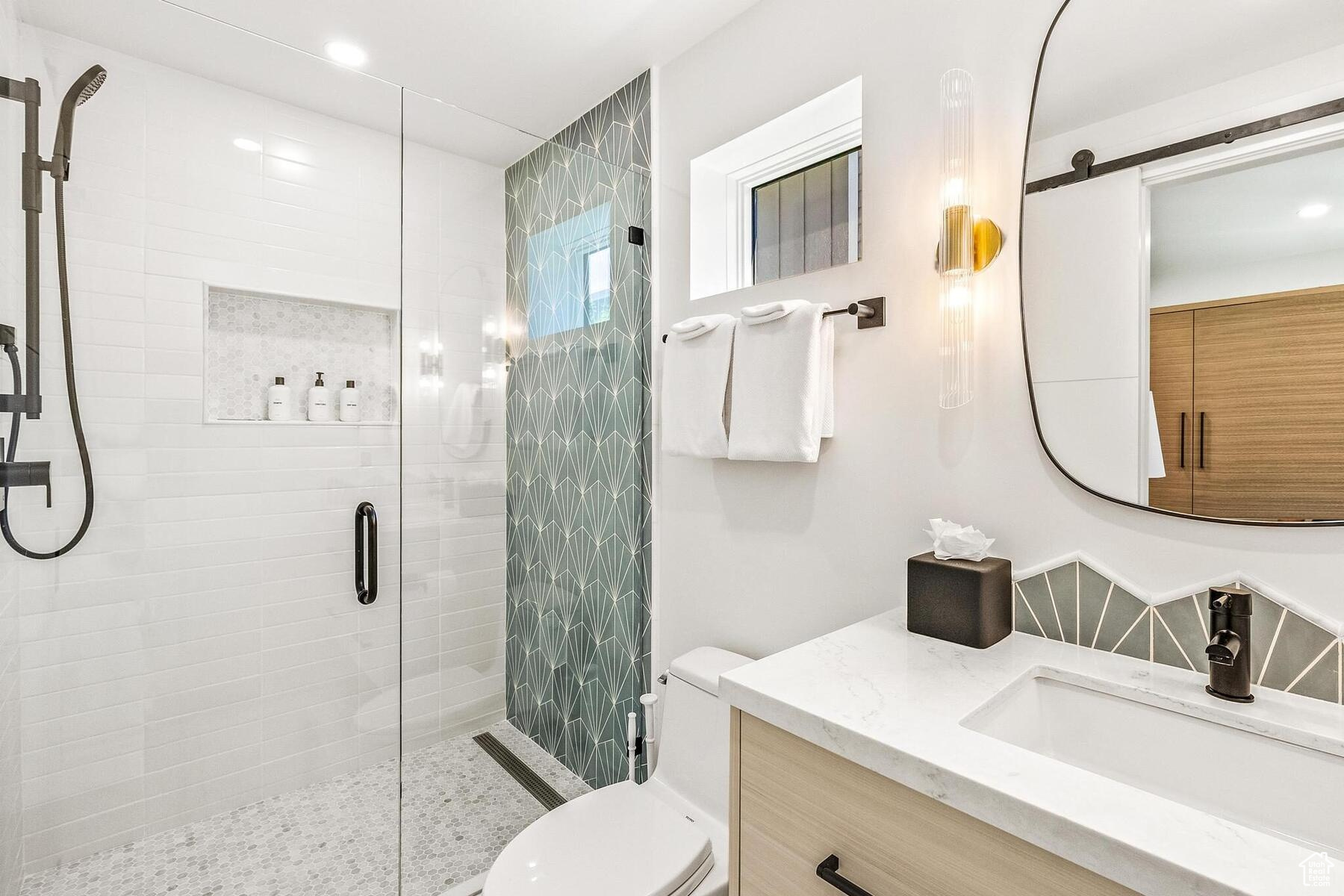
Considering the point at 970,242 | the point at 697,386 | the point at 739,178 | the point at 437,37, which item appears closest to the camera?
the point at 970,242

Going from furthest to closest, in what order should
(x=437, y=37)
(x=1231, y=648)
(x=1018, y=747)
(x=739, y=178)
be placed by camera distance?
(x=739, y=178), (x=437, y=37), (x=1231, y=648), (x=1018, y=747)

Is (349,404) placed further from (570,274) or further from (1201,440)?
(1201,440)

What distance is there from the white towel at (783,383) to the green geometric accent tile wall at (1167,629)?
0.49 meters

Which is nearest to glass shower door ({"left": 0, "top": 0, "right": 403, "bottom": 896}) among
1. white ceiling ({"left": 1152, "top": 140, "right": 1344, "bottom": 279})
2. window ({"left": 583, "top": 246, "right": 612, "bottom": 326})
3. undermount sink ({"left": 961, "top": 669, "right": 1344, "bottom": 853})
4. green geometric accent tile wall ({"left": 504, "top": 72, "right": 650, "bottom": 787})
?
green geometric accent tile wall ({"left": 504, "top": 72, "right": 650, "bottom": 787})

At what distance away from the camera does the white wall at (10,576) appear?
3.73ft

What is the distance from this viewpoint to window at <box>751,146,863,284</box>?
162 centimetres

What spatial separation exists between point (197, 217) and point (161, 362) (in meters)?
0.34

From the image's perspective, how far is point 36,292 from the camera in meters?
1.23

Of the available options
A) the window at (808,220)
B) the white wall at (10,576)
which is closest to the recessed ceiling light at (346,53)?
the white wall at (10,576)

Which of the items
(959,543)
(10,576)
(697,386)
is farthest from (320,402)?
(959,543)

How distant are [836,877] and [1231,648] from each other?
60 cm

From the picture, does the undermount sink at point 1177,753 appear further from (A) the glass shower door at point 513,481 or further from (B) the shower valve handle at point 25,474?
(B) the shower valve handle at point 25,474

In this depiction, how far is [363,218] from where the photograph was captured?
1575mm

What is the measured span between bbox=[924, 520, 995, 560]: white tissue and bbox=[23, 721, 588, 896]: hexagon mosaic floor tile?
1308 millimetres
